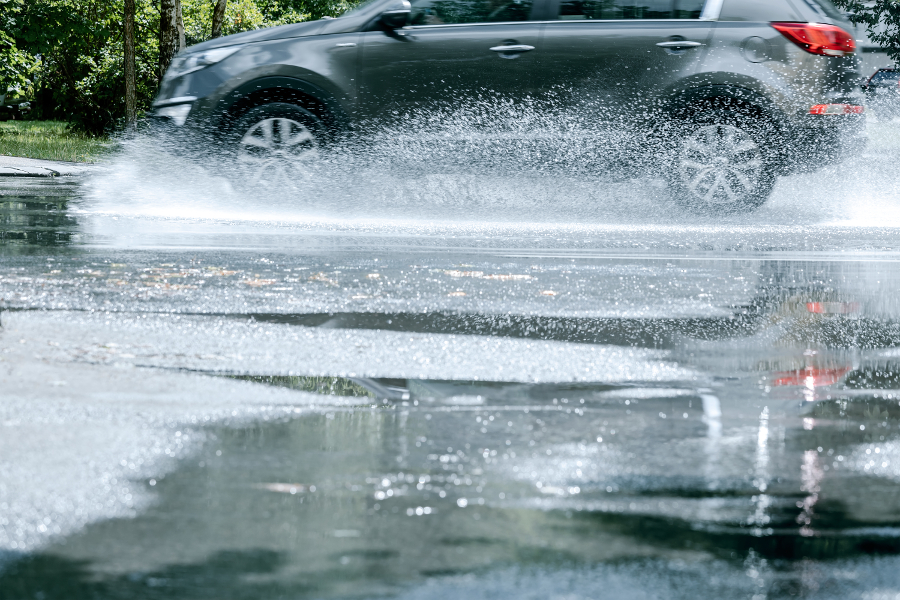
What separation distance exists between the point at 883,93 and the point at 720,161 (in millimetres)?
2675

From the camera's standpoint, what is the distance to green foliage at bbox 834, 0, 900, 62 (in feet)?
87.7

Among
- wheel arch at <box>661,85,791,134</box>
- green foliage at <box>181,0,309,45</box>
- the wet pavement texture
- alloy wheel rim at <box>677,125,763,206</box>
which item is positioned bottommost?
the wet pavement texture

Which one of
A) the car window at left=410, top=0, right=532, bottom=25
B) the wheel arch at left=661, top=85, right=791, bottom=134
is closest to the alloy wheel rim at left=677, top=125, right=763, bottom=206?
the wheel arch at left=661, top=85, right=791, bottom=134

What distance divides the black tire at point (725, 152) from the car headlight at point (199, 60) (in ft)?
10.7

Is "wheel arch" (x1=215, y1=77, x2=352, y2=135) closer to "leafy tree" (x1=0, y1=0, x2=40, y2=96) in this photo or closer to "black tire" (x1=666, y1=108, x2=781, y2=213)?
"black tire" (x1=666, y1=108, x2=781, y2=213)

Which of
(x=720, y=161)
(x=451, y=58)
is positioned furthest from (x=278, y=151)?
(x=720, y=161)

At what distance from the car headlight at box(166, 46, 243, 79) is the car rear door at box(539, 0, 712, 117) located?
2.28 m

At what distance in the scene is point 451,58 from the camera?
30.4 feet

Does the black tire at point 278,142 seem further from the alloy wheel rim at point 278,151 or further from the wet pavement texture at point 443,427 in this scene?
the wet pavement texture at point 443,427

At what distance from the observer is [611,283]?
21.1 ft

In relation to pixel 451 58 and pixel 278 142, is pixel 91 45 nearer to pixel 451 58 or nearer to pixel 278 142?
pixel 278 142

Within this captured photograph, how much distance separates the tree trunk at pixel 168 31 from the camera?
22.4m

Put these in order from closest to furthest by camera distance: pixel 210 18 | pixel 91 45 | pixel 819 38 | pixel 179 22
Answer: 1. pixel 819 38
2. pixel 179 22
3. pixel 91 45
4. pixel 210 18

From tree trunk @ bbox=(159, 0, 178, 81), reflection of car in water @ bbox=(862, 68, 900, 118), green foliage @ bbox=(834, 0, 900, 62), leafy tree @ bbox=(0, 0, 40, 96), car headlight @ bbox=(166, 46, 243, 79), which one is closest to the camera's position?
car headlight @ bbox=(166, 46, 243, 79)
